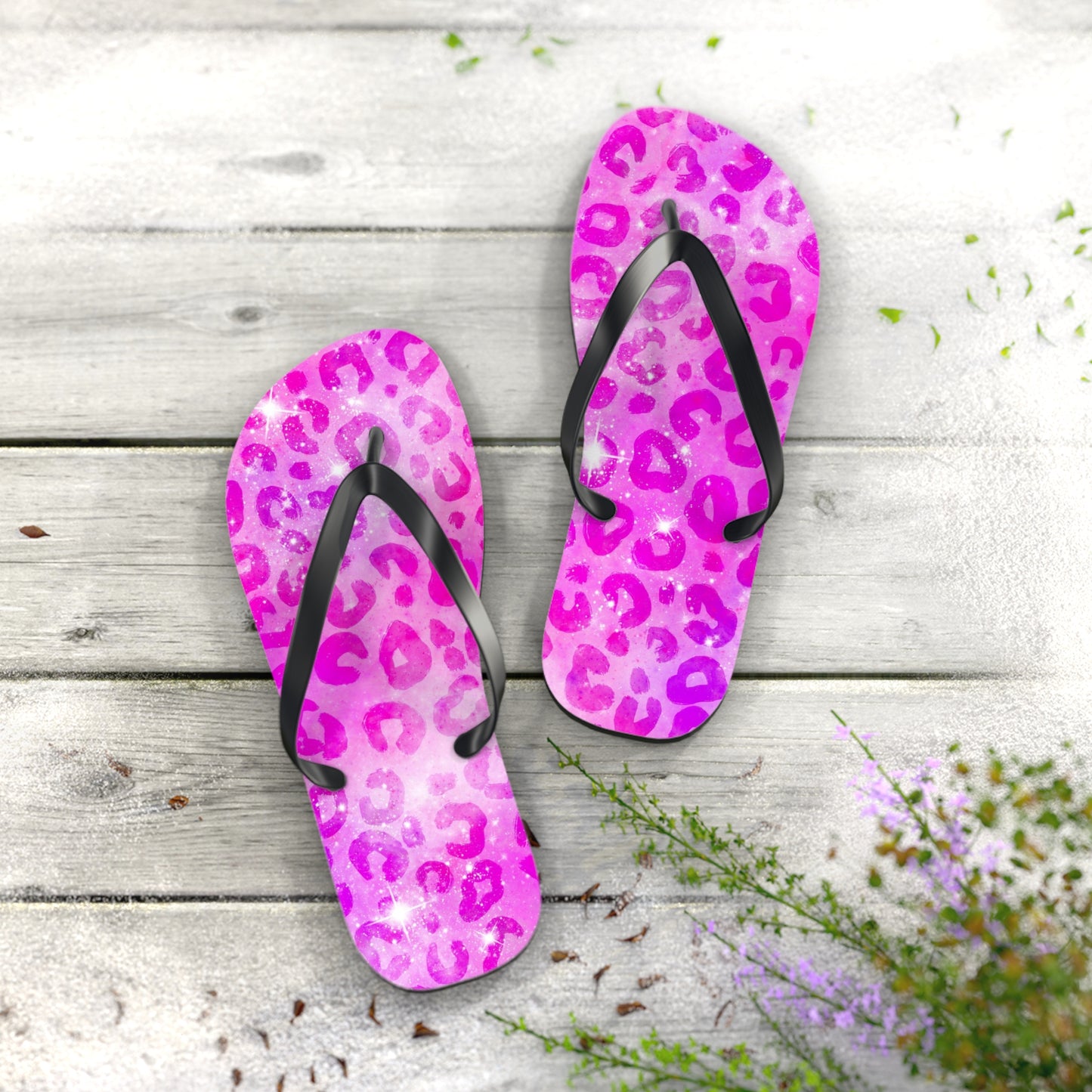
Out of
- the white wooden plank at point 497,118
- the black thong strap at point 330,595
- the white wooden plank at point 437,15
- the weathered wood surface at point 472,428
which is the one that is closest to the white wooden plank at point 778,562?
the weathered wood surface at point 472,428

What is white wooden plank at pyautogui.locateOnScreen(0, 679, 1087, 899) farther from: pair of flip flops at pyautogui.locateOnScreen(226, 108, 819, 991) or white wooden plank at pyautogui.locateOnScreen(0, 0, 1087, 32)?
white wooden plank at pyautogui.locateOnScreen(0, 0, 1087, 32)

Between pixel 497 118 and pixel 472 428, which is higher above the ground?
pixel 497 118

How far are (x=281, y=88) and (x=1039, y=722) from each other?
0.86 meters

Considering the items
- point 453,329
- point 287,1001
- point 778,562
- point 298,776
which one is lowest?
point 287,1001

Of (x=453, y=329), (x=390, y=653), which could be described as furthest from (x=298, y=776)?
(x=453, y=329)

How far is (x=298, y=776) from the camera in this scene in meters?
0.67

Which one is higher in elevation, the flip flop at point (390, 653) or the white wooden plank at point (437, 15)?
the white wooden plank at point (437, 15)

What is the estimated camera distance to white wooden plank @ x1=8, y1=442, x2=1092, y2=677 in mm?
696

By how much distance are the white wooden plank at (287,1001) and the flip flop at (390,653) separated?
4 centimetres

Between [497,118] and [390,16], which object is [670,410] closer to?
[497,118]

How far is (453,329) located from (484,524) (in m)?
0.18

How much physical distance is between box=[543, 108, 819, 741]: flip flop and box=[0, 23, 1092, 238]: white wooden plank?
56 millimetres

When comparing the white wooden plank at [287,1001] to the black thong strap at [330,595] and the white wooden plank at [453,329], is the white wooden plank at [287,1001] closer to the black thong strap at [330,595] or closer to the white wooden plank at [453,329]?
the black thong strap at [330,595]

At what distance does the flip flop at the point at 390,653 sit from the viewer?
0.63 metres
